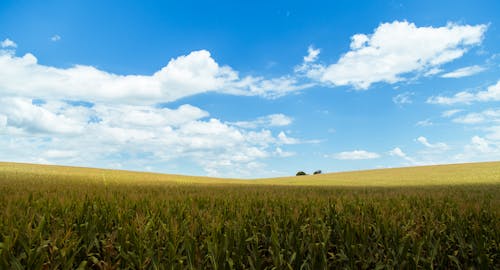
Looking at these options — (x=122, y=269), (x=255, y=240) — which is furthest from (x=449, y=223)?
(x=122, y=269)

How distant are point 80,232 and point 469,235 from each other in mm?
5887

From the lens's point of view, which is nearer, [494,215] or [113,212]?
[113,212]

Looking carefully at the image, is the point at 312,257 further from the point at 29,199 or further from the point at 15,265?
the point at 29,199

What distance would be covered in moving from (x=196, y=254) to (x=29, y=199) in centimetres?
540

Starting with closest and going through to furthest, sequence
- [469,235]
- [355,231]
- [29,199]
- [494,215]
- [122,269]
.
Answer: [122,269] → [355,231] → [469,235] → [494,215] → [29,199]

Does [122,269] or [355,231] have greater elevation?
[355,231]

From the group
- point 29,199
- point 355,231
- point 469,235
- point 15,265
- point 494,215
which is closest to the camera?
point 15,265

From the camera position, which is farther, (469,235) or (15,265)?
(469,235)

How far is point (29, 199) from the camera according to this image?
24.0ft

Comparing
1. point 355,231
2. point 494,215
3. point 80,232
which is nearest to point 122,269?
point 80,232

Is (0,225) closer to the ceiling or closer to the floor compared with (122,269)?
closer to the ceiling

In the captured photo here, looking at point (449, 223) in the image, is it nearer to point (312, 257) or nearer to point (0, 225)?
point (312, 257)

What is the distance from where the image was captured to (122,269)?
3836 mm

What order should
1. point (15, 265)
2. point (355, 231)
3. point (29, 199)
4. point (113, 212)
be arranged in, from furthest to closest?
point (29, 199) → point (113, 212) → point (355, 231) → point (15, 265)
